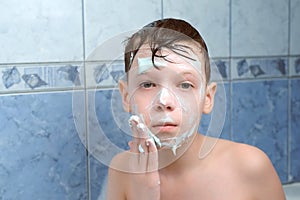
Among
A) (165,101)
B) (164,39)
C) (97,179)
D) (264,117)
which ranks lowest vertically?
(97,179)

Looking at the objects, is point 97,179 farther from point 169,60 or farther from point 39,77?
point 169,60

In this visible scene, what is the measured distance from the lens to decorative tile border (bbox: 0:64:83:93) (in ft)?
3.92

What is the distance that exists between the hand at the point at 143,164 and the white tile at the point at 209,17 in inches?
17.1

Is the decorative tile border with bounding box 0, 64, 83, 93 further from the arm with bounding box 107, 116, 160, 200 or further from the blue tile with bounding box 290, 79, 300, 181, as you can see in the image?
the blue tile with bounding box 290, 79, 300, 181

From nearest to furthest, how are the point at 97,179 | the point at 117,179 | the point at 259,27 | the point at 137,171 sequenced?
1. the point at 137,171
2. the point at 117,179
3. the point at 97,179
4. the point at 259,27

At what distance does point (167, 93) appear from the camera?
98 cm

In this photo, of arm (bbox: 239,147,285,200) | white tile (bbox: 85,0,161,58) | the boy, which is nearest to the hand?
the boy

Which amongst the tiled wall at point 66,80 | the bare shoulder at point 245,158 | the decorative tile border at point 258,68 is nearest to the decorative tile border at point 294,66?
the decorative tile border at point 258,68

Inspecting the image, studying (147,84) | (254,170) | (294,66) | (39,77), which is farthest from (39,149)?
(294,66)

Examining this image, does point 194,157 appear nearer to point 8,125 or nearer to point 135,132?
point 135,132

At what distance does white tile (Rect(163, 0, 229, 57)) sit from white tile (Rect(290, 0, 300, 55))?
0.73 feet

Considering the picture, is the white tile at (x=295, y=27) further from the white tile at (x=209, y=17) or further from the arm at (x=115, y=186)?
the arm at (x=115, y=186)

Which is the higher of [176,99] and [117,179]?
[176,99]

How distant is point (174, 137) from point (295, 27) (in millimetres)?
700
